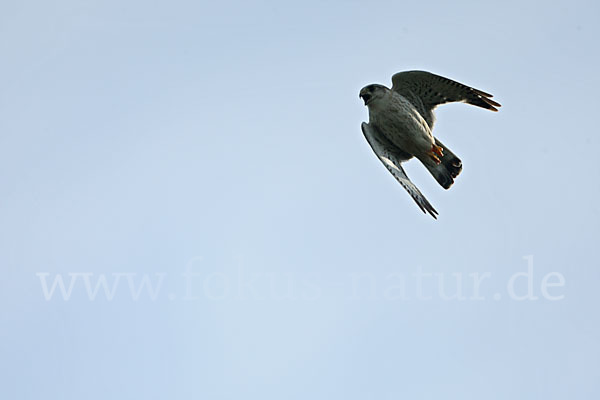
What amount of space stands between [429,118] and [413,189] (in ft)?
5.03

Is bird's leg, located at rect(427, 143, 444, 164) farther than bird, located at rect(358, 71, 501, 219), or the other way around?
bird's leg, located at rect(427, 143, 444, 164)

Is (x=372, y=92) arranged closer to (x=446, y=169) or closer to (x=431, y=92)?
(x=431, y=92)

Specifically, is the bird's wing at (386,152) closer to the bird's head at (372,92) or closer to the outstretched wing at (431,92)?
the bird's head at (372,92)

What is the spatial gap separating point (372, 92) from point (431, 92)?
94cm

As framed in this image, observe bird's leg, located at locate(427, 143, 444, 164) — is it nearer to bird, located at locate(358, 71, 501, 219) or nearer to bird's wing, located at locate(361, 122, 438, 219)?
bird, located at locate(358, 71, 501, 219)

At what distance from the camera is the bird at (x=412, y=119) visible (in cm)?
1181

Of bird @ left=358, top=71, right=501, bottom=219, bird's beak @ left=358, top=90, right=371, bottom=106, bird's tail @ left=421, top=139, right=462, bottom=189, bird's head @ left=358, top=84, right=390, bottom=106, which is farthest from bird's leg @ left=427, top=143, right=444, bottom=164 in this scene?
bird's beak @ left=358, top=90, right=371, bottom=106

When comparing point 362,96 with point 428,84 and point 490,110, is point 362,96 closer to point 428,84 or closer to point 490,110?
point 428,84

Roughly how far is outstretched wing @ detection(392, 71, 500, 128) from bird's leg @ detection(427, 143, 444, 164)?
1.77 ft

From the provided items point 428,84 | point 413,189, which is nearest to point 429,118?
point 428,84

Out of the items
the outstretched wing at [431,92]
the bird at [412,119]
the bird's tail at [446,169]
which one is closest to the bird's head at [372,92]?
the bird at [412,119]

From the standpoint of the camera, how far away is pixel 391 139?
1209 centimetres

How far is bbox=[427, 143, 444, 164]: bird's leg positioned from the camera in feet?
39.3

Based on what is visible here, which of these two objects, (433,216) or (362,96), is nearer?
(433,216)
